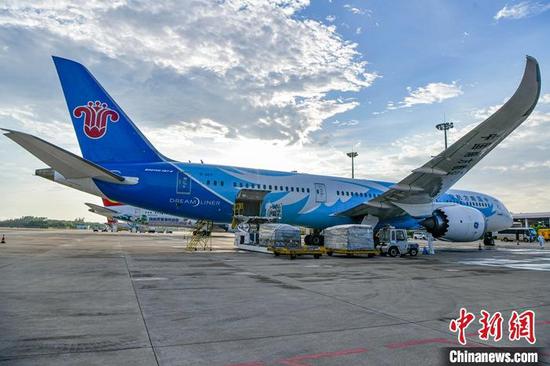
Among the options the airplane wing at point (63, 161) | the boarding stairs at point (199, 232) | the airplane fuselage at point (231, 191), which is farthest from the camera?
the boarding stairs at point (199, 232)

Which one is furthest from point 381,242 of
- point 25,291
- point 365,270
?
point 25,291

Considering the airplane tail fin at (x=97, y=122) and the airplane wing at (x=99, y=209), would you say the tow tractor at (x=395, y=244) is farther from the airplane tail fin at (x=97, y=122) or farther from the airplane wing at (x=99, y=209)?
the airplane wing at (x=99, y=209)

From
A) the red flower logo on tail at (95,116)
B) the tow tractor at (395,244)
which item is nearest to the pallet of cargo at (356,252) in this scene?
the tow tractor at (395,244)

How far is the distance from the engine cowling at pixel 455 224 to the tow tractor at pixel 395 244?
2353mm

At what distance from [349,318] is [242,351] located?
2162 mm

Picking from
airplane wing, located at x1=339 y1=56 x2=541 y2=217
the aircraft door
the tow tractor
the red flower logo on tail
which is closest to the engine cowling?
airplane wing, located at x1=339 y1=56 x2=541 y2=217

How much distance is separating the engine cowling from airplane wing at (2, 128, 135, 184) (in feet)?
52.9

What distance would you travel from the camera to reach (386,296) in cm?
776

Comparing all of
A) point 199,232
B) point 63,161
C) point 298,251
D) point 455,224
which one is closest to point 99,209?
point 199,232

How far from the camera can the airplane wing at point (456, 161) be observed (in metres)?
15.3

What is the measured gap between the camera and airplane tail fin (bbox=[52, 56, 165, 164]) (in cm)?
1711

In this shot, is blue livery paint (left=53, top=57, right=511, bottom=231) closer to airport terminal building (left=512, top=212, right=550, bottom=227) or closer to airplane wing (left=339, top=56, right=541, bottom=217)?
airplane wing (left=339, top=56, right=541, bottom=217)

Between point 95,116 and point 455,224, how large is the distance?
1903 centimetres

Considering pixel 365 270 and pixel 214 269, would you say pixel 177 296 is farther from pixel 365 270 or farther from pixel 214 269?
pixel 365 270
